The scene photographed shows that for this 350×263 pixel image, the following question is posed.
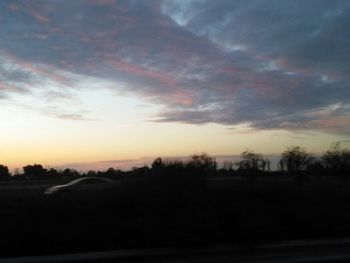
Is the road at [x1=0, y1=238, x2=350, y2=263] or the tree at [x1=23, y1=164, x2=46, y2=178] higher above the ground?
the tree at [x1=23, y1=164, x2=46, y2=178]

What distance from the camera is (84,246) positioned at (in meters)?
11.8

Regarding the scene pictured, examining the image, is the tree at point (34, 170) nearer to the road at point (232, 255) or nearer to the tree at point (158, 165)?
the tree at point (158, 165)

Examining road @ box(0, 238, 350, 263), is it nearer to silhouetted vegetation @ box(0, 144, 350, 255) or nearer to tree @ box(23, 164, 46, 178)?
silhouetted vegetation @ box(0, 144, 350, 255)

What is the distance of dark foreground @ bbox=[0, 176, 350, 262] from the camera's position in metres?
11.9

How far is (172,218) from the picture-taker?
13469 millimetres

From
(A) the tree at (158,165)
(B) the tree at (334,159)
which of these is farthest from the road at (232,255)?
(B) the tree at (334,159)

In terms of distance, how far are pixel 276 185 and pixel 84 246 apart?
27.9 ft

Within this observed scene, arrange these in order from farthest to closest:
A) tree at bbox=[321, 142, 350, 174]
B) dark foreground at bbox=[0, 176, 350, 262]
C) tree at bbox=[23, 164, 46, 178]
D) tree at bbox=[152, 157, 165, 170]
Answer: tree at bbox=[23, 164, 46, 178] < tree at bbox=[321, 142, 350, 174] < tree at bbox=[152, 157, 165, 170] < dark foreground at bbox=[0, 176, 350, 262]

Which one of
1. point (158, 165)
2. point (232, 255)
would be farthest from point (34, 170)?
point (232, 255)

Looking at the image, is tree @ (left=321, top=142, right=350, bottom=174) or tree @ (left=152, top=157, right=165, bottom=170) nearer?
tree @ (left=152, top=157, right=165, bottom=170)

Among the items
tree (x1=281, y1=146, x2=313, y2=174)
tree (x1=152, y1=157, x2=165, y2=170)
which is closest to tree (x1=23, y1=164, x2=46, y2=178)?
tree (x1=281, y1=146, x2=313, y2=174)

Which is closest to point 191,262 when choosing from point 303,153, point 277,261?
point 277,261

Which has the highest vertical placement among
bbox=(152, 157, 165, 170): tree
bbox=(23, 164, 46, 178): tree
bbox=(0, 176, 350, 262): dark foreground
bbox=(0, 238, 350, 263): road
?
bbox=(23, 164, 46, 178): tree

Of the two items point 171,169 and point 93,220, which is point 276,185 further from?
point 93,220
